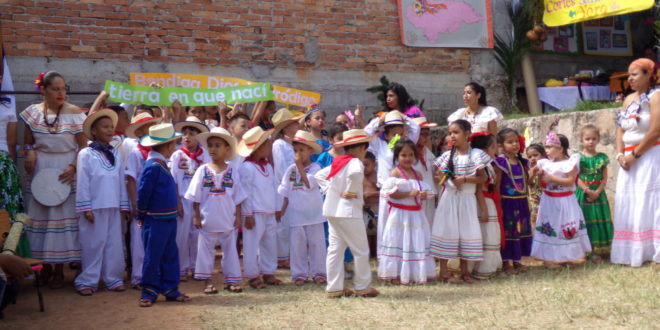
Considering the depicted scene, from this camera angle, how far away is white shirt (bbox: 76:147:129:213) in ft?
20.3

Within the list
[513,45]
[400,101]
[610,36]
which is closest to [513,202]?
[400,101]

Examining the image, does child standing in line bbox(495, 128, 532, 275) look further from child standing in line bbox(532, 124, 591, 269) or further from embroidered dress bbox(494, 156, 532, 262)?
child standing in line bbox(532, 124, 591, 269)

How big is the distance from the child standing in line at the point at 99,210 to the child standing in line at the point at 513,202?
3.78 m

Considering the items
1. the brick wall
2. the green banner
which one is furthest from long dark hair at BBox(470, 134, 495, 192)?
the brick wall

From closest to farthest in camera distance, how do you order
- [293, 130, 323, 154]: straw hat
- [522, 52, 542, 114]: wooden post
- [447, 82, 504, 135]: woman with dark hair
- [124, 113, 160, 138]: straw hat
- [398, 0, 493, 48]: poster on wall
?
1. [293, 130, 323, 154]: straw hat
2. [124, 113, 160, 138]: straw hat
3. [447, 82, 504, 135]: woman with dark hair
4. [398, 0, 493, 48]: poster on wall
5. [522, 52, 542, 114]: wooden post

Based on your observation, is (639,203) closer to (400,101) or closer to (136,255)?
(400,101)

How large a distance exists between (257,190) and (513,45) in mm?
6796

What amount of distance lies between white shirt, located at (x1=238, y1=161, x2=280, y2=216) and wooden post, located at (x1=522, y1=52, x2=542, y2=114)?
6419mm

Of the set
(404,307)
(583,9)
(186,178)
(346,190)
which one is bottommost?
(404,307)

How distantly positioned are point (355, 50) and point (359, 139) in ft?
16.7

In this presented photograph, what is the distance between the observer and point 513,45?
37.8 feet

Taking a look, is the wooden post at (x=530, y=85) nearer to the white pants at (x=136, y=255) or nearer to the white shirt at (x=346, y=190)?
the white shirt at (x=346, y=190)

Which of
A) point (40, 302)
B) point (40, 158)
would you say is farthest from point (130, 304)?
point (40, 158)

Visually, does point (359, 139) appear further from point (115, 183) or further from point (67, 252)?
point (67, 252)
